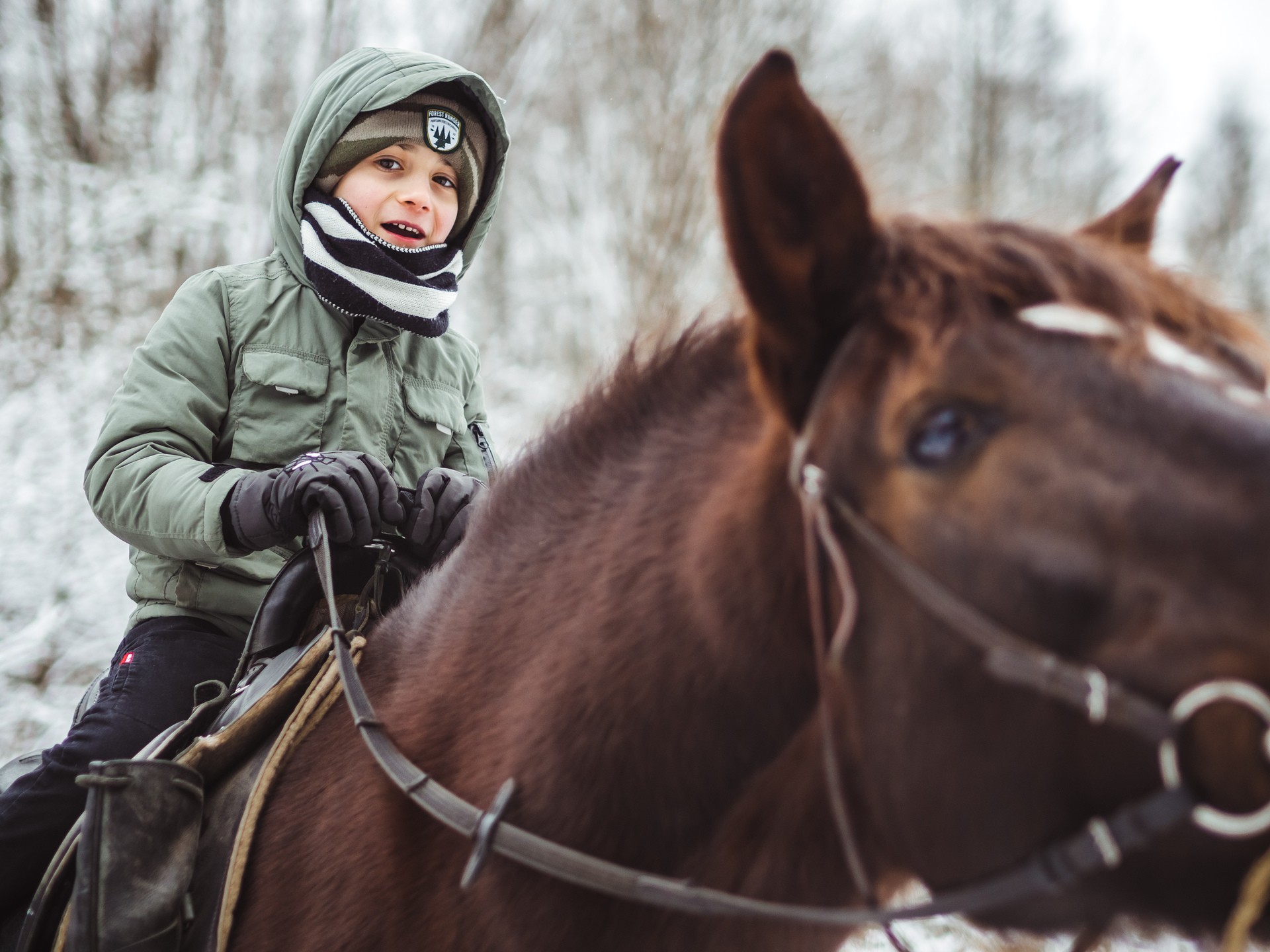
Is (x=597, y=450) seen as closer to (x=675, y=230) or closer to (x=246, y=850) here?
(x=246, y=850)

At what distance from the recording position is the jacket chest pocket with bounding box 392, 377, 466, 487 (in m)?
2.42

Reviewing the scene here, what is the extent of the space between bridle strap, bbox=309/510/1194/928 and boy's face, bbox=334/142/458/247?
1055mm

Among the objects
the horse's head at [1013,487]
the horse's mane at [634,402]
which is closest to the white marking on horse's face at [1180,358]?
the horse's head at [1013,487]

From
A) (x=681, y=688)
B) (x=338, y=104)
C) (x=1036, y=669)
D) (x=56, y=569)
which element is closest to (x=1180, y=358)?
(x=1036, y=669)

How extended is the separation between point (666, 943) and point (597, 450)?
79 centimetres

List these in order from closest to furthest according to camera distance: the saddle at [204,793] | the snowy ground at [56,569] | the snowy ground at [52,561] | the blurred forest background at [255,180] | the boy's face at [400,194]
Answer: the saddle at [204,793] < the boy's face at [400,194] < the snowy ground at [56,569] < the snowy ground at [52,561] < the blurred forest background at [255,180]

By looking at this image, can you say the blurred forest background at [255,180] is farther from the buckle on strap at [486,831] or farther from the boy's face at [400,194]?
the buckle on strap at [486,831]

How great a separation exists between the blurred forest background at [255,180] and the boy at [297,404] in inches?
178

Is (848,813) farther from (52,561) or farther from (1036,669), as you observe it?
(52,561)

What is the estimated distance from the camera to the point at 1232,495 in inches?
34.2

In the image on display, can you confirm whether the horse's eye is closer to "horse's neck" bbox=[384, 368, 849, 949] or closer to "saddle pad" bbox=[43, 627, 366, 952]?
"horse's neck" bbox=[384, 368, 849, 949]

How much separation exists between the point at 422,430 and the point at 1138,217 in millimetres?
1778

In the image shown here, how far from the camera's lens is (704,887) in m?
1.22

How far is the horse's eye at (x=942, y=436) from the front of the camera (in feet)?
3.27
